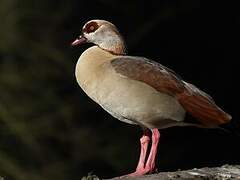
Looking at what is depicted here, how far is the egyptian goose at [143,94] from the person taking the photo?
473 cm

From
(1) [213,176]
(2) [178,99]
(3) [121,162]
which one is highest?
(2) [178,99]

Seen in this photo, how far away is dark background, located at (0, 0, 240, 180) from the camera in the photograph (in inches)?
301

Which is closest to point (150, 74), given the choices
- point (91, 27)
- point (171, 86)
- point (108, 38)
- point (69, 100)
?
point (171, 86)

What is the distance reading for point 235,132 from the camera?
5.02 meters

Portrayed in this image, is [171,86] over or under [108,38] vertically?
under

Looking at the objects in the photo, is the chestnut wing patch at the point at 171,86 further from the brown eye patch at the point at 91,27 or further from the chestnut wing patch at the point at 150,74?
the brown eye patch at the point at 91,27

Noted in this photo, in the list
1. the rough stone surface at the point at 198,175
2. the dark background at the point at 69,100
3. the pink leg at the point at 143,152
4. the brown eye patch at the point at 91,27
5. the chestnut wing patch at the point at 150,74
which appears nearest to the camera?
the rough stone surface at the point at 198,175

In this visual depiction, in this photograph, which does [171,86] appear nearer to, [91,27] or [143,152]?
[143,152]

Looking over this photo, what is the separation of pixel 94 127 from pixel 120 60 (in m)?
2.81

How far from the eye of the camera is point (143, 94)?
4.74 m

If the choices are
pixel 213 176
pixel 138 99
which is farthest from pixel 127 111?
pixel 213 176

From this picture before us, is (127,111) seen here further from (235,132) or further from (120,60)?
(235,132)

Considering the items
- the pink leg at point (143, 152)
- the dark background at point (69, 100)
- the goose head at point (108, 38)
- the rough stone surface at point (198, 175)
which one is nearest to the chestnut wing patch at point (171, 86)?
the goose head at point (108, 38)

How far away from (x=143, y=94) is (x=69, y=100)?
2.95 m
